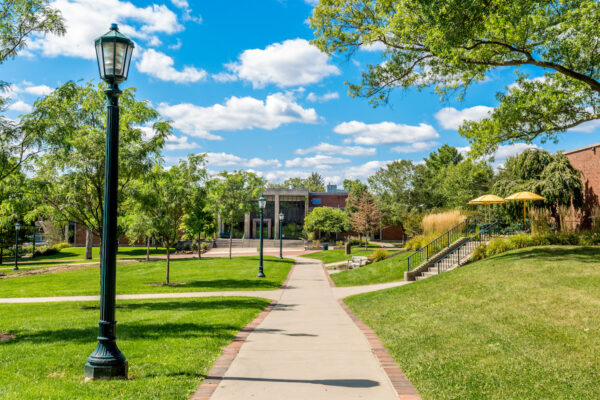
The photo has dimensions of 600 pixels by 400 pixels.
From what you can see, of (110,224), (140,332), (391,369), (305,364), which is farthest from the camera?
(140,332)

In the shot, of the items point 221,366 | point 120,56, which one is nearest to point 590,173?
point 221,366

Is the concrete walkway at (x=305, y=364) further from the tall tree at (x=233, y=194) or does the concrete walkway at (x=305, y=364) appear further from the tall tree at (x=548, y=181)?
the tall tree at (x=233, y=194)

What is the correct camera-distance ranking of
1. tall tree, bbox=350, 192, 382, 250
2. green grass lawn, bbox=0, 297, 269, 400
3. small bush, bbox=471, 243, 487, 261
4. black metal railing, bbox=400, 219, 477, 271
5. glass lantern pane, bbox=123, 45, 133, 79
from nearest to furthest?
green grass lawn, bbox=0, 297, 269, 400 → glass lantern pane, bbox=123, 45, 133, 79 → small bush, bbox=471, 243, 487, 261 → black metal railing, bbox=400, 219, 477, 271 → tall tree, bbox=350, 192, 382, 250

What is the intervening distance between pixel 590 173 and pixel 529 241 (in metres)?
8.79

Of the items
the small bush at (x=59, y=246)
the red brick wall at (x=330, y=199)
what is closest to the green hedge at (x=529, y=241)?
the small bush at (x=59, y=246)

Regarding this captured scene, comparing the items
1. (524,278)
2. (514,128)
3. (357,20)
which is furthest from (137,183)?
Answer: (514,128)

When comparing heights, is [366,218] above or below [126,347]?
above

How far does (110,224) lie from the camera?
574 cm

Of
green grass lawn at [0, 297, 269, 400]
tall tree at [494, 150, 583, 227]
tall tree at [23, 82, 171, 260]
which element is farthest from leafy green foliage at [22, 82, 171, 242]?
tall tree at [494, 150, 583, 227]

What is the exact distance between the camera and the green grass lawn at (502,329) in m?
5.52

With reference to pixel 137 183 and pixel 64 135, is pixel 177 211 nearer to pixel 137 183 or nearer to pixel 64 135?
pixel 137 183

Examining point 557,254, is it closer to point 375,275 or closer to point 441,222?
point 375,275

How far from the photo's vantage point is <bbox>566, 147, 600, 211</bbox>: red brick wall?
22.8 m

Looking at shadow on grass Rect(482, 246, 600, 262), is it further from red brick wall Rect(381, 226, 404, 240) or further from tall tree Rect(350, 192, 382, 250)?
red brick wall Rect(381, 226, 404, 240)
